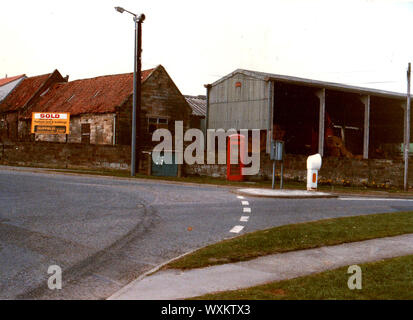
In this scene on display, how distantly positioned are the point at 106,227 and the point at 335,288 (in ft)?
18.4

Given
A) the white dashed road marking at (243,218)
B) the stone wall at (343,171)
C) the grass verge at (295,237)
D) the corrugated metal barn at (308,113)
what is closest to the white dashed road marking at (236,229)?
the white dashed road marking at (243,218)

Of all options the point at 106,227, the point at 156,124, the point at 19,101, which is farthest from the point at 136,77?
the point at 19,101

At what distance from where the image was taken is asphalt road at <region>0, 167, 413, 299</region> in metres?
6.13

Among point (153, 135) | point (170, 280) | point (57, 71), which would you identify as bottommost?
point (170, 280)

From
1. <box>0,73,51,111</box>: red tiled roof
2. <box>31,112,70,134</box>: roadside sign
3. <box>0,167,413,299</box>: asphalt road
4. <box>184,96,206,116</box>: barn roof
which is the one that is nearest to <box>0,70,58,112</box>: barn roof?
<box>0,73,51,111</box>: red tiled roof

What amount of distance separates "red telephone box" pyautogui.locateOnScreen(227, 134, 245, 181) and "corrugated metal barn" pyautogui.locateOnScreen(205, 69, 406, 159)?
294 inches

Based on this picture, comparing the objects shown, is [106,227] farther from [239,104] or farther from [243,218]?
[239,104]

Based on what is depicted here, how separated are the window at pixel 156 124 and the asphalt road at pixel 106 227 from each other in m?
22.8

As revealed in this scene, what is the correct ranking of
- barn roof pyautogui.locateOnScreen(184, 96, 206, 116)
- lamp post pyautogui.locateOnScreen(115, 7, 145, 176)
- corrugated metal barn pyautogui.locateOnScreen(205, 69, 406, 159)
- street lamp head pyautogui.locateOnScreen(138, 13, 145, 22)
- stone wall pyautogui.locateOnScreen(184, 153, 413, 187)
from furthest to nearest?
1. barn roof pyautogui.locateOnScreen(184, 96, 206, 116)
2. corrugated metal barn pyautogui.locateOnScreen(205, 69, 406, 159)
3. stone wall pyautogui.locateOnScreen(184, 153, 413, 187)
4. street lamp head pyautogui.locateOnScreen(138, 13, 145, 22)
5. lamp post pyautogui.locateOnScreen(115, 7, 145, 176)

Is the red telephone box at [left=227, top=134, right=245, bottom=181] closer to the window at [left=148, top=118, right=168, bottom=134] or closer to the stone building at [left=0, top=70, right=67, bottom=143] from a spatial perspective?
the window at [left=148, top=118, right=168, bottom=134]

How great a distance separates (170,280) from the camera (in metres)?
5.91

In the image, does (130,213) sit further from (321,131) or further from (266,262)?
(321,131)

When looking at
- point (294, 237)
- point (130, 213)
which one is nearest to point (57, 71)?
point (130, 213)
